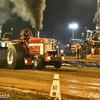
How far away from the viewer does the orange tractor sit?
11.4 meters

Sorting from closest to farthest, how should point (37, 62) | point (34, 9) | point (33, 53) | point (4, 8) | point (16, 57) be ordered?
point (37, 62) → point (16, 57) → point (33, 53) → point (34, 9) → point (4, 8)

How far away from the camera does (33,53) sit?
39.5 feet

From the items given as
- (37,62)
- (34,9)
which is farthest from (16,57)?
(34,9)

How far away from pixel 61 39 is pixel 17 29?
76.7 ft

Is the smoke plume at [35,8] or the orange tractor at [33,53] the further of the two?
the smoke plume at [35,8]

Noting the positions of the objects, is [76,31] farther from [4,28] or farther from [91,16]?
[4,28]

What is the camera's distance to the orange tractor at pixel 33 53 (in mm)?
11394

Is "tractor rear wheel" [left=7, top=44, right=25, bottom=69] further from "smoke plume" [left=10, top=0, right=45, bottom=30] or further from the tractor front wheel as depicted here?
"smoke plume" [left=10, top=0, right=45, bottom=30]

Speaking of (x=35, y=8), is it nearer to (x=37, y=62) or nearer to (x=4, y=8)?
(x=37, y=62)

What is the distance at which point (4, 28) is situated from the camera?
144 feet

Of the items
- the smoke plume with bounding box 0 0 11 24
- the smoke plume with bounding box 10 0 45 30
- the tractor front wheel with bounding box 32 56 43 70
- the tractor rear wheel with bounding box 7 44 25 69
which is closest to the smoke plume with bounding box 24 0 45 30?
the smoke plume with bounding box 10 0 45 30

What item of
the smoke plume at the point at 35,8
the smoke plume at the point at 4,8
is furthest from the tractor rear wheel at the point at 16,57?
the smoke plume at the point at 4,8

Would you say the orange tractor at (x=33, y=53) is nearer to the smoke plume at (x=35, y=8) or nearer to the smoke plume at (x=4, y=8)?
the smoke plume at (x=35, y=8)

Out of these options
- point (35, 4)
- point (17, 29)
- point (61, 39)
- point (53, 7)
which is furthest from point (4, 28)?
point (35, 4)
